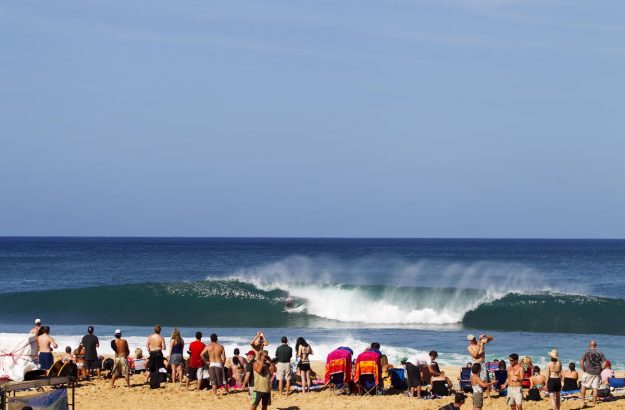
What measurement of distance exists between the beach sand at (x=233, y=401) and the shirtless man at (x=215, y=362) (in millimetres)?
240

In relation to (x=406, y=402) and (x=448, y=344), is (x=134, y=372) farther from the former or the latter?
(x=448, y=344)

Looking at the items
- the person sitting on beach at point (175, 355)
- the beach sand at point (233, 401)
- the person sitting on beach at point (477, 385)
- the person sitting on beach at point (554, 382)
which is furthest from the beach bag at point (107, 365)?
the person sitting on beach at point (554, 382)

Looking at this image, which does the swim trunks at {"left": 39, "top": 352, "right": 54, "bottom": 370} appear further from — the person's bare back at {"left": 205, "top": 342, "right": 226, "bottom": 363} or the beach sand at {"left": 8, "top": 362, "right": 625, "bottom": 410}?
the person's bare back at {"left": 205, "top": 342, "right": 226, "bottom": 363}

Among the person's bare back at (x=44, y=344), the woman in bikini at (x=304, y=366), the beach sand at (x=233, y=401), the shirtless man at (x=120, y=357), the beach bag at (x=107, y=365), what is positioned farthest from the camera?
the beach bag at (x=107, y=365)

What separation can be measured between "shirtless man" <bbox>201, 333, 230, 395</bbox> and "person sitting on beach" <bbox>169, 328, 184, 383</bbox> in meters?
0.89

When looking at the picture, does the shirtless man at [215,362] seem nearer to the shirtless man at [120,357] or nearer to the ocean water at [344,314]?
the shirtless man at [120,357]

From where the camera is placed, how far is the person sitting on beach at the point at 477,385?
13.1 metres

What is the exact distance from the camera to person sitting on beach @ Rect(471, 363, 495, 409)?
13.1 meters

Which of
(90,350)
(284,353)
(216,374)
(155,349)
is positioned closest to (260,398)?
(284,353)

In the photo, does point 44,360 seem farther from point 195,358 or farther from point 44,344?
point 195,358

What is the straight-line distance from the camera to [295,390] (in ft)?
51.9

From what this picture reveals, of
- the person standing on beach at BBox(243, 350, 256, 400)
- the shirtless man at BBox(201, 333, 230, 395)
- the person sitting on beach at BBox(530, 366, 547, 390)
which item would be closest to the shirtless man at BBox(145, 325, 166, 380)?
the shirtless man at BBox(201, 333, 230, 395)

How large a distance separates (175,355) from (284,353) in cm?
231

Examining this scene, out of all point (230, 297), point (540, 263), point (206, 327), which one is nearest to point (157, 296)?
point (230, 297)
